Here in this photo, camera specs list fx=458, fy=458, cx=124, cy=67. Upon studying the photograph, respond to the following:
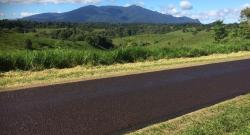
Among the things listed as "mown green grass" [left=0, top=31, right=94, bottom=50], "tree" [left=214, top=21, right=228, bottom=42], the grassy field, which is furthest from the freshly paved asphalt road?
"tree" [left=214, top=21, right=228, bottom=42]

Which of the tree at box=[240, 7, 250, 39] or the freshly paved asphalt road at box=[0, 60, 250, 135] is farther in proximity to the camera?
the tree at box=[240, 7, 250, 39]

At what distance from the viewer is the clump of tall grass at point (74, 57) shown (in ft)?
64.7

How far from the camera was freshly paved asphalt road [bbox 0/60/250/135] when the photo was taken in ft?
28.4

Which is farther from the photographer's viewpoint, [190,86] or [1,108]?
[190,86]

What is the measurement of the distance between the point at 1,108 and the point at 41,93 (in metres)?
2.56

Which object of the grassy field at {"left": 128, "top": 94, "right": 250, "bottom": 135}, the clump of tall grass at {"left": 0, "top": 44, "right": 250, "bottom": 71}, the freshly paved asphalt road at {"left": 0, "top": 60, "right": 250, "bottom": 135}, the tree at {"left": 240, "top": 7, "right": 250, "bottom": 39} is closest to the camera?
the grassy field at {"left": 128, "top": 94, "right": 250, "bottom": 135}

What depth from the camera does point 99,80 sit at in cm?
1642

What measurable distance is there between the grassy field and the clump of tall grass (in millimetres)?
10975

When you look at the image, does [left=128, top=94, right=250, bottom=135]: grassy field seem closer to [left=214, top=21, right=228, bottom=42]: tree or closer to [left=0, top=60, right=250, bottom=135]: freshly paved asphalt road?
[left=0, top=60, right=250, bottom=135]: freshly paved asphalt road

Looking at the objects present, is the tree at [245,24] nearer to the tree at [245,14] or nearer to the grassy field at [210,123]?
the tree at [245,14]

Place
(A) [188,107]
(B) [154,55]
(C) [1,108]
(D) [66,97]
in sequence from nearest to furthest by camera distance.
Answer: (C) [1,108]
(A) [188,107]
(D) [66,97]
(B) [154,55]

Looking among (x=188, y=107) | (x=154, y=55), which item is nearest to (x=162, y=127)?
(x=188, y=107)

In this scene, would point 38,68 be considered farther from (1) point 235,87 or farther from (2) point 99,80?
(1) point 235,87

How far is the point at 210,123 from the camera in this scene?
897cm
